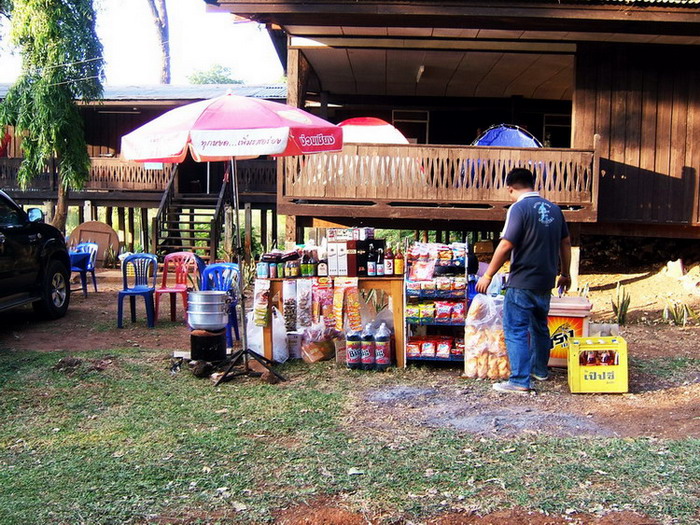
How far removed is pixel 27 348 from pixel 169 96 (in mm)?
12357

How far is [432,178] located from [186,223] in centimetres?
748

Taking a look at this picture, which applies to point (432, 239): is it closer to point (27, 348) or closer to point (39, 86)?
point (39, 86)

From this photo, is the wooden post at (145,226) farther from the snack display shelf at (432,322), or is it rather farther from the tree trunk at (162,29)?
the snack display shelf at (432,322)

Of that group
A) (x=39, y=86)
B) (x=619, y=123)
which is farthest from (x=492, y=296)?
(x=39, y=86)

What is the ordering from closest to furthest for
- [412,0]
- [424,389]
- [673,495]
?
[673,495]
[424,389]
[412,0]

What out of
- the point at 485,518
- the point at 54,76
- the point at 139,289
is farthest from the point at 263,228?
the point at 485,518

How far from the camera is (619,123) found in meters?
11.6

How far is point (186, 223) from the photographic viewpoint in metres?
16.5

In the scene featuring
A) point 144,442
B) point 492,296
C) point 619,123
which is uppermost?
point 619,123

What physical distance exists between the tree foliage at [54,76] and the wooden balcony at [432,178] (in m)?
7.41

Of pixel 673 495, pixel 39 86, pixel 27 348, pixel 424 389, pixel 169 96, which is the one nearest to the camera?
pixel 673 495

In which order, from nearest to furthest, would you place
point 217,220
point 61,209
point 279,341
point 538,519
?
point 538,519 < point 279,341 < point 217,220 < point 61,209

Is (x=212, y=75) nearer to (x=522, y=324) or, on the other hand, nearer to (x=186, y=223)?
(x=186, y=223)

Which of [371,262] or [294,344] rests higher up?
[371,262]
